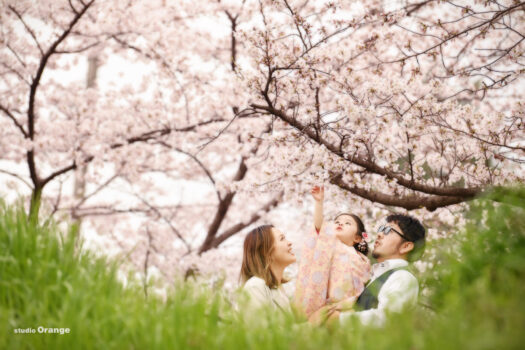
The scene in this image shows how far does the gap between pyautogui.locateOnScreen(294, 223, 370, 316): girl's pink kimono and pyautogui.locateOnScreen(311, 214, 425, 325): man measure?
0.13 meters

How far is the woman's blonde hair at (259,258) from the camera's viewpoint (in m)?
3.29

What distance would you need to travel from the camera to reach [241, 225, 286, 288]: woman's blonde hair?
329 centimetres

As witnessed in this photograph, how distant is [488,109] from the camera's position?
8.47m

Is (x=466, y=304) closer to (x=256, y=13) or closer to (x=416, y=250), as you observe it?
(x=416, y=250)

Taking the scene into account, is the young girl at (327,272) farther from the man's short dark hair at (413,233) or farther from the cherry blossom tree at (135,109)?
the cherry blossom tree at (135,109)

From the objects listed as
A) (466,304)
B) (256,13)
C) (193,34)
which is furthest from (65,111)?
(466,304)

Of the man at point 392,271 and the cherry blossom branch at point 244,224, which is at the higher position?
the cherry blossom branch at point 244,224

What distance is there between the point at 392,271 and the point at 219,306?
1.17m

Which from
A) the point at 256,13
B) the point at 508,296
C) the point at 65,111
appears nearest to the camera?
the point at 508,296

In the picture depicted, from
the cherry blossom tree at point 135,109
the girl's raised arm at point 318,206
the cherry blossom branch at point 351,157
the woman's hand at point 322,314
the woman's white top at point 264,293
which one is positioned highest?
the cherry blossom tree at point 135,109

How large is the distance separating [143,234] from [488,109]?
734 centimetres

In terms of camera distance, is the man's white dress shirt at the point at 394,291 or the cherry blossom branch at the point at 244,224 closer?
the man's white dress shirt at the point at 394,291

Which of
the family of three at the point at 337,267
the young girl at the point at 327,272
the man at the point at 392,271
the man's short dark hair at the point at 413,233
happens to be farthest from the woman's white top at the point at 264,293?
the man's short dark hair at the point at 413,233

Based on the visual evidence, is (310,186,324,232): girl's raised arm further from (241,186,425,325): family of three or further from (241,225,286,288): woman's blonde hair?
(241,225,286,288): woman's blonde hair
